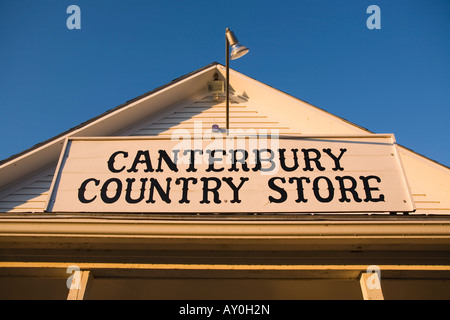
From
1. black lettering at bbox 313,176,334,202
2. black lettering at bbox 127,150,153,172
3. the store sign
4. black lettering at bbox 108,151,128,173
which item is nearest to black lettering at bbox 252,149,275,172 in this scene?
the store sign

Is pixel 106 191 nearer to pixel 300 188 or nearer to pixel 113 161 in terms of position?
pixel 113 161

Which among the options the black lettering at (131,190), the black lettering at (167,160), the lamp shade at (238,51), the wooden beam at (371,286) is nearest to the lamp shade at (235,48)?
the lamp shade at (238,51)

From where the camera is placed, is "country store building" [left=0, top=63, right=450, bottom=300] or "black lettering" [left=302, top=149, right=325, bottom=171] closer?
"country store building" [left=0, top=63, right=450, bottom=300]

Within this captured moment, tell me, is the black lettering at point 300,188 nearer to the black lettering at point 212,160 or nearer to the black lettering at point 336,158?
the black lettering at point 336,158

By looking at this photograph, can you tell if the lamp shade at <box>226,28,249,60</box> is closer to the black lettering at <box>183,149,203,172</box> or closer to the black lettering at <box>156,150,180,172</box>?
the black lettering at <box>183,149,203,172</box>

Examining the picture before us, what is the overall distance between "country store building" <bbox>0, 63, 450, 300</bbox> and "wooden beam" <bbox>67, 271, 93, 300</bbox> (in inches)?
0.4

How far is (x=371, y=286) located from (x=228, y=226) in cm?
135

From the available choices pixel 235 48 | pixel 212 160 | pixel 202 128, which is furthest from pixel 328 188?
pixel 202 128

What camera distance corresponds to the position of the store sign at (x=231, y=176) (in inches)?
143

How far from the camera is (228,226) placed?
11.3 ft

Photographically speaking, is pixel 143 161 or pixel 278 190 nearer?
pixel 278 190

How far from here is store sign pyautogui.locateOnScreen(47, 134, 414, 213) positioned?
3627 millimetres

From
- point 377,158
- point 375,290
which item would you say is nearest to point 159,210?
point 375,290

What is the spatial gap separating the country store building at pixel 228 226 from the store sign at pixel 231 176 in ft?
0.04
